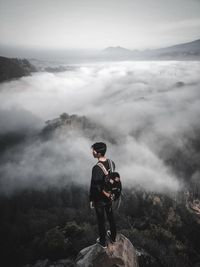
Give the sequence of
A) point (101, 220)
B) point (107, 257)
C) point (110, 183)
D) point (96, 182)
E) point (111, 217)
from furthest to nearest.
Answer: point (107, 257)
point (111, 217)
point (101, 220)
point (110, 183)
point (96, 182)

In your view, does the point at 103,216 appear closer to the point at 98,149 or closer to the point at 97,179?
the point at 97,179

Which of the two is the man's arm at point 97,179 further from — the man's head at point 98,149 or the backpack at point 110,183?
the man's head at point 98,149

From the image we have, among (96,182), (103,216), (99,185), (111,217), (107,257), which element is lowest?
(107,257)

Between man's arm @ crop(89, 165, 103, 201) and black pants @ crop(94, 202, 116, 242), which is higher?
man's arm @ crop(89, 165, 103, 201)

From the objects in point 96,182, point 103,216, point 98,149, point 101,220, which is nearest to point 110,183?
point 96,182

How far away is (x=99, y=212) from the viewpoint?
7.54 m

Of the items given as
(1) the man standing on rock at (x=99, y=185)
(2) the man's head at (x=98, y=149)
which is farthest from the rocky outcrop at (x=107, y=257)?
(2) the man's head at (x=98, y=149)

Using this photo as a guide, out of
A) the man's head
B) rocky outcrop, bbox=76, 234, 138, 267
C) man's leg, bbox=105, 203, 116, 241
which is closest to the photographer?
the man's head

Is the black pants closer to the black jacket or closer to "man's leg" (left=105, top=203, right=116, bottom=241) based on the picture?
"man's leg" (left=105, top=203, right=116, bottom=241)

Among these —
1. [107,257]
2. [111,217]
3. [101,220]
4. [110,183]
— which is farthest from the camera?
[107,257]

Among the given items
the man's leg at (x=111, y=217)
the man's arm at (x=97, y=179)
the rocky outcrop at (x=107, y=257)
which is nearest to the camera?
the man's arm at (x=97, y=179)

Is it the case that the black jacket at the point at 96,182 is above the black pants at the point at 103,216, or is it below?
Answer: above

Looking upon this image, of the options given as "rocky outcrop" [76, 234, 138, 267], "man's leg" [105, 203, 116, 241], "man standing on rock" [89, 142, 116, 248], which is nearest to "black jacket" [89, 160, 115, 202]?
"man standing on rock" [89, 142, 116, 248]

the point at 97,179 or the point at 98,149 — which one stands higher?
the point at 98,149
